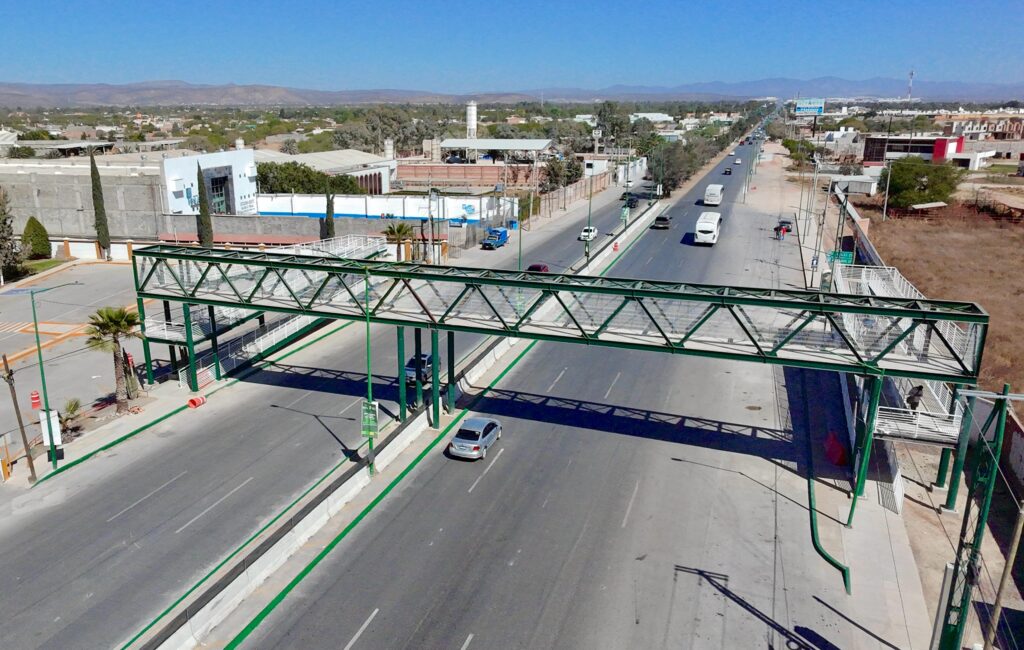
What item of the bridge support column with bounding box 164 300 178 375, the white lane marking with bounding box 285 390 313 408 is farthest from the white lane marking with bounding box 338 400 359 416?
the bridge support column with bounding box 164 300 178 375

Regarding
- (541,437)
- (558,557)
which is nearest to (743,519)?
(558,557)

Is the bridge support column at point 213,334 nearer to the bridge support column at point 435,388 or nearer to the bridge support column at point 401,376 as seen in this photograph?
the bridge support column at point 401,376

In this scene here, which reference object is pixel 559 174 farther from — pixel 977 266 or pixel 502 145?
pixel 977 266

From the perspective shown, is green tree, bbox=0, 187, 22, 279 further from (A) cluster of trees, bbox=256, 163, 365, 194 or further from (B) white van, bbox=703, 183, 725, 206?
(B) white van, bbox=703, 183, 725, 206

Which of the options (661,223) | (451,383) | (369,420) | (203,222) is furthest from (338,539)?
(661,223)

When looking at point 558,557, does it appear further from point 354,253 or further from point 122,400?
point 354,253

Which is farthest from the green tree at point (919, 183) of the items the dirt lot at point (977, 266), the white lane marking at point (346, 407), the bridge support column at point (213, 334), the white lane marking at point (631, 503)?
the bridge support column at point (213, 334)
